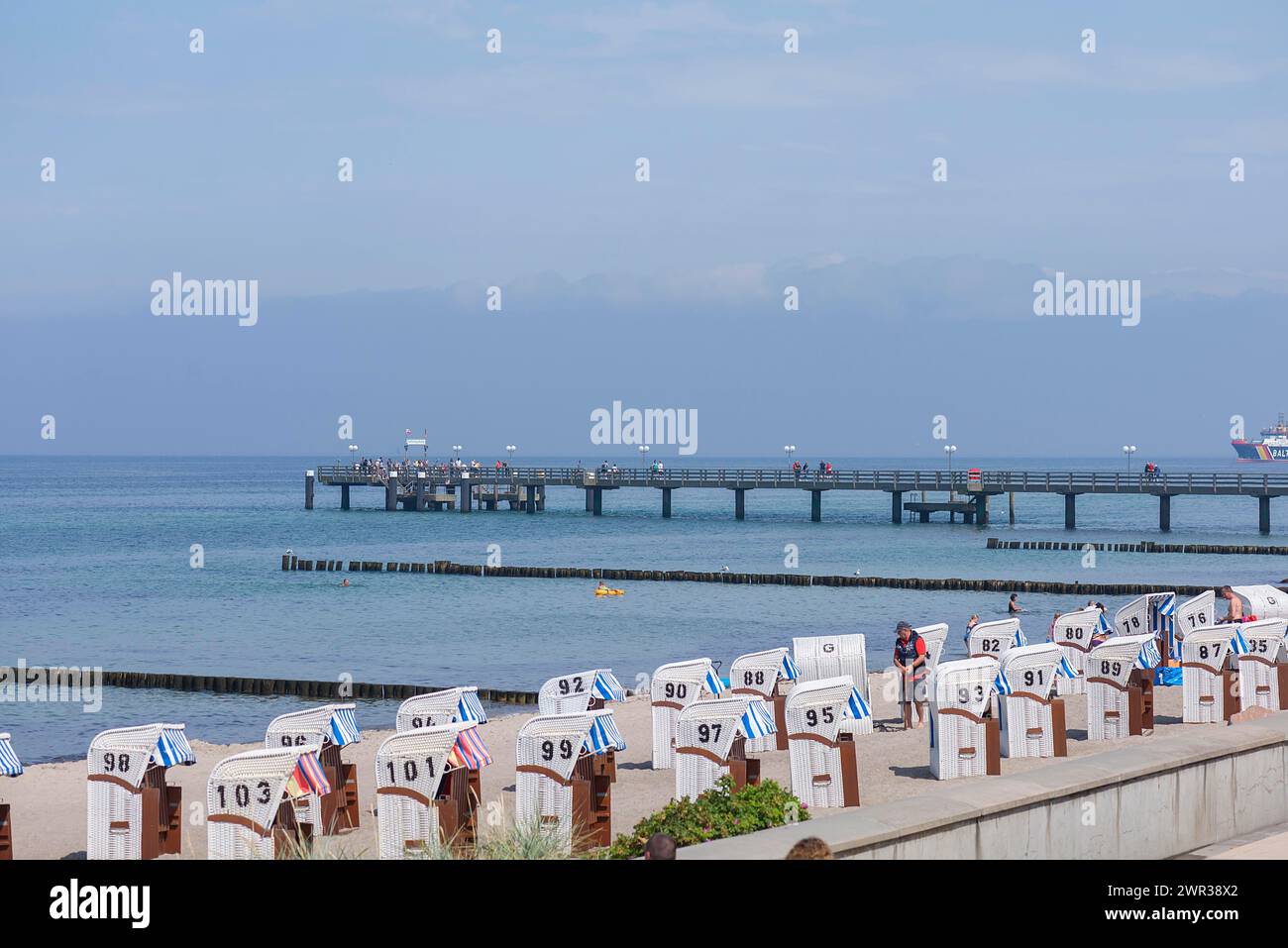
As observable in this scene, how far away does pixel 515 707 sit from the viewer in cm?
2577

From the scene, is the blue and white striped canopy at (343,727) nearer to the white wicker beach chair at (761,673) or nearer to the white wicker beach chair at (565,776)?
the white wicker beach chair at (565,776)

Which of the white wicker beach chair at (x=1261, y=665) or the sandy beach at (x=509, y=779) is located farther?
the white wicker beach chair at (x=1261, y=665)

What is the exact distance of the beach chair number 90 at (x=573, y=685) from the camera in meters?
17.6

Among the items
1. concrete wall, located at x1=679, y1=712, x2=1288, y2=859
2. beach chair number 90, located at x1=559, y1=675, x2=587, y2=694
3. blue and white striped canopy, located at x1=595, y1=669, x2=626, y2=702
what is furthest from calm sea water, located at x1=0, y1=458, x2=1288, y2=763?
concrete wall, located at x1=679, y1=712, x2=1288, y2=859

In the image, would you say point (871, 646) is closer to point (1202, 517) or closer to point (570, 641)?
point (570, 641)

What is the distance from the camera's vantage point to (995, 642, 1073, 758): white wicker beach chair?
47.5 feet

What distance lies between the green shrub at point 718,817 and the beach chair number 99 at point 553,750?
148 centimetres

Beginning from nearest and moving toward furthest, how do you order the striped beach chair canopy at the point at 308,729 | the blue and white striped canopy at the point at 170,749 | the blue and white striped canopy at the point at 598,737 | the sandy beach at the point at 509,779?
the blue and white striped canopy at the point at 598,737 → the blue and white striped canopy at the point at 170,749 → the sandy beach at the point at 509,779 → the striped beach chair canopy at the point at 308,729

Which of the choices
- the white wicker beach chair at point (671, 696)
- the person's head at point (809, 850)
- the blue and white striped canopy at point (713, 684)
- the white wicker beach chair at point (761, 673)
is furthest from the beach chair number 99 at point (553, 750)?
the white wicker beach chair at point (761, 673)

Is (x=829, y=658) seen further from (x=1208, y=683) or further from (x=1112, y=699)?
(x=1208, y=683)

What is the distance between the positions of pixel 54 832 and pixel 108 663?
19868mm
